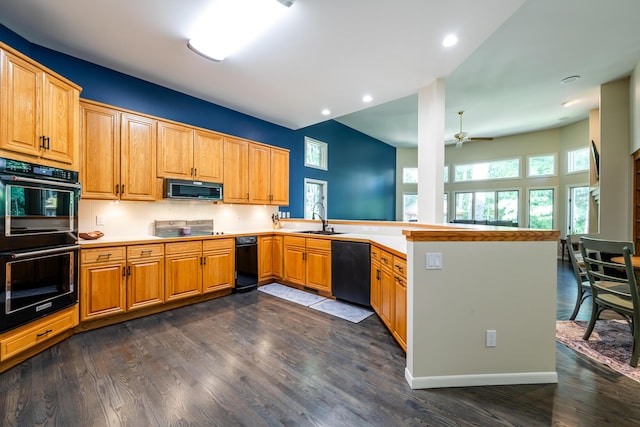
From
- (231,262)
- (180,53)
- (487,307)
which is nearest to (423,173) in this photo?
(487,307)

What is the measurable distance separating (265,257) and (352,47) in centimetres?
324

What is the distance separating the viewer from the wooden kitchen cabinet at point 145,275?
294cm

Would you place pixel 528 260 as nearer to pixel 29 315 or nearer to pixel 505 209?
pixel 29 315

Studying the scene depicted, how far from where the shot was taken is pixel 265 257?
4414 millimetres

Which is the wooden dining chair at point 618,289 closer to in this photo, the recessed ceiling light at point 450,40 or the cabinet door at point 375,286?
the cabinet door at point 375,286

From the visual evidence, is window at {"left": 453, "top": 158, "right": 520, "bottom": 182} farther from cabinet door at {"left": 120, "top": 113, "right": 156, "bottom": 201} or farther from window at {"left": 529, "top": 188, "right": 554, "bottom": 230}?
cabinet door at {"left": 120, "top": 113, "right": 156, "bottom": 201}

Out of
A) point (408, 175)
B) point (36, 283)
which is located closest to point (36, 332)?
point (36, 283)

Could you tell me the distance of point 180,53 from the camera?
2.98 m

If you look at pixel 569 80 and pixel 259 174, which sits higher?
pixel 569 80

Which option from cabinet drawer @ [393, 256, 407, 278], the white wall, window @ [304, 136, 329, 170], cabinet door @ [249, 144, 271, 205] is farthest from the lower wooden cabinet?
window @ [304, 136, 329, 170]

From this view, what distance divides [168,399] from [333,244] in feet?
7.96

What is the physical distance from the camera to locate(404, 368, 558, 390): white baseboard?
1.86 metres

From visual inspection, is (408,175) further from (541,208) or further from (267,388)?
(267,388)

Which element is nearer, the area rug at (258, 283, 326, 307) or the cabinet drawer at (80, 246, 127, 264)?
the cabinet drawer at (80, 246, 127, 264)
